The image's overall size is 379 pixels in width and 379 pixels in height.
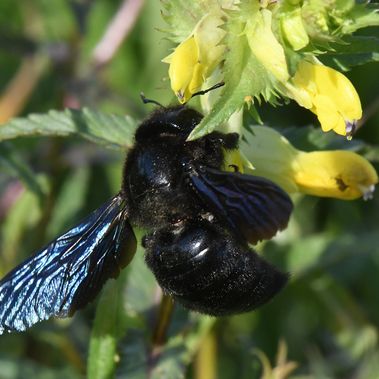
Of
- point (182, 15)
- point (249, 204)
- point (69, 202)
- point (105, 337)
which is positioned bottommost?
point (69, 202)

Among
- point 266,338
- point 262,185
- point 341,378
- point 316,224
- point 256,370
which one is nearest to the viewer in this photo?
point 262,185

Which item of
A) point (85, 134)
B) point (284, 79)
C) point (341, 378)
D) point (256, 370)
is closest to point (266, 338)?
point (341, 378)

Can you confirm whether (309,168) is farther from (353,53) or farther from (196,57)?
(196,57)

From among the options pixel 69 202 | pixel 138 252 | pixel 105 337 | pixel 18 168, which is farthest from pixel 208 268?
pixel 69 202

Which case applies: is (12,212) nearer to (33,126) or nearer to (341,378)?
(33,126)

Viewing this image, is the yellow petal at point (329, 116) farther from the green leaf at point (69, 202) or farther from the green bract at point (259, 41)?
the green leaf at point (69, 202)
